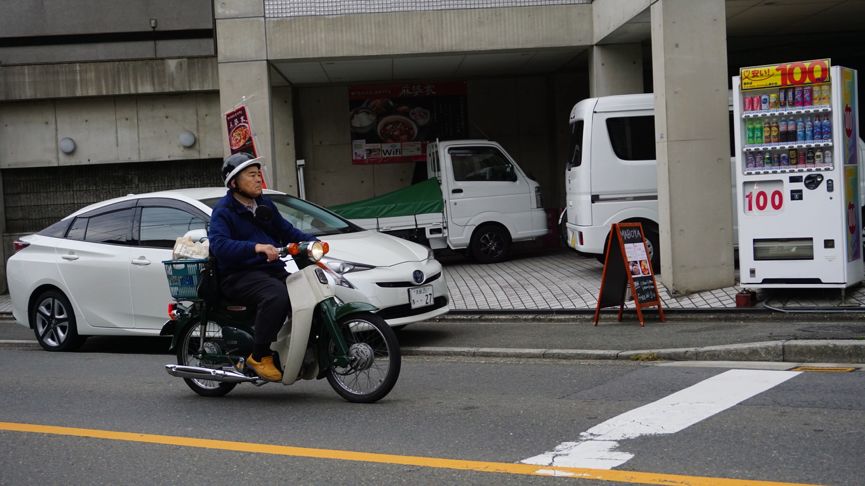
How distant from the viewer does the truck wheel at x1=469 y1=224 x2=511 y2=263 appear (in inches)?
685

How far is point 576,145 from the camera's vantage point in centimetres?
1455

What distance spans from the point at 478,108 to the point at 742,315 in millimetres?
11267

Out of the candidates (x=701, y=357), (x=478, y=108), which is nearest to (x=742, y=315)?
(x=701, y=357)

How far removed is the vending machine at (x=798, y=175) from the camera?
10.4 m

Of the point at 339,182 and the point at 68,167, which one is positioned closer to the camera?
the point at 68,167

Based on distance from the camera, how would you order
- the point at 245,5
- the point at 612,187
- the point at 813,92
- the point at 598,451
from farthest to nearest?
the point at 245,5
the point at 612,187
the point at 813,92
the point at 598,451

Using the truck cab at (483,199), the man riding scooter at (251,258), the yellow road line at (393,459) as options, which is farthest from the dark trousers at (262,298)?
Answer: the truck cab at (483,199)

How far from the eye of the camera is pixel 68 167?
1881cm

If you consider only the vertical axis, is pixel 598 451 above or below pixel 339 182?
below

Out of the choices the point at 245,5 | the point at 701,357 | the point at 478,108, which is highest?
the point at 245,5

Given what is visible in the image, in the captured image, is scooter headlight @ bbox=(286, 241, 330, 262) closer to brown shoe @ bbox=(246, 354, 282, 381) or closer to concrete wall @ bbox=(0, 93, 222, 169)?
brown shoe @ bbox=(246, 354, 282, 381)

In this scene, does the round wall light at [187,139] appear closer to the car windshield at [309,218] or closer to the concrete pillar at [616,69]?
the concrete pillar at [616,69]

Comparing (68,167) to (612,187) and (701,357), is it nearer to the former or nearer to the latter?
(612,187)

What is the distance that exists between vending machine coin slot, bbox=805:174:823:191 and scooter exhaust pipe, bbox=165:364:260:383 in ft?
20.8
